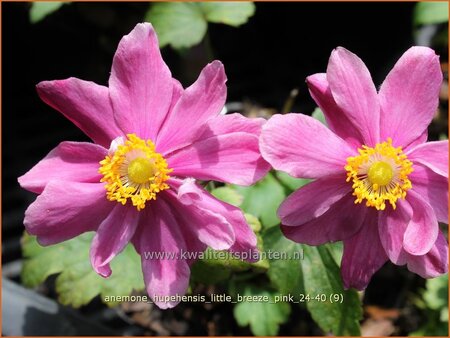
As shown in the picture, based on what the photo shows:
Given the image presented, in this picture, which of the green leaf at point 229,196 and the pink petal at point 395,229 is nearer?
the pink petal at point 395,229

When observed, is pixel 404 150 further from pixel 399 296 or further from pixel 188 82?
pixel 188 82

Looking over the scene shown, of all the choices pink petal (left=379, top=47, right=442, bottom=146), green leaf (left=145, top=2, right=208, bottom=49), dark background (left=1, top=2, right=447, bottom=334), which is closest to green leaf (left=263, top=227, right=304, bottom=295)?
pink petal (left=379, top=47, right=442, bottom=146)

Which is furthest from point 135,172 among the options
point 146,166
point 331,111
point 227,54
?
point 227,54

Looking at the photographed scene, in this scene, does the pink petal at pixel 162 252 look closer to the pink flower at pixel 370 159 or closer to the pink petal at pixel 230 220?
the pink petal at pixel 230 220

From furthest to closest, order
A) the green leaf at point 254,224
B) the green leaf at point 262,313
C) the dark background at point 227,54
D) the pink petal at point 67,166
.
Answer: the dark background at point 227,54
the green leaf at point 262,313
the green leaf at point 254,224
the pink petal at point 67,166

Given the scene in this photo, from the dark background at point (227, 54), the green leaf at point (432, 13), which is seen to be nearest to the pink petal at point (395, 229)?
the green leaf at point (432, 13)

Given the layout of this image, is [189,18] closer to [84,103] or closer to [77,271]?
[84,103]
